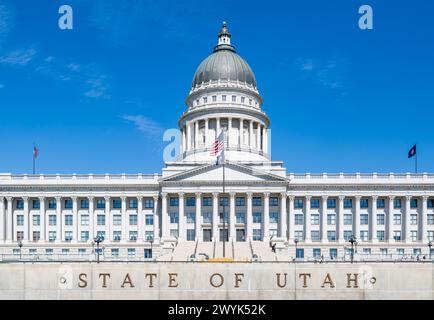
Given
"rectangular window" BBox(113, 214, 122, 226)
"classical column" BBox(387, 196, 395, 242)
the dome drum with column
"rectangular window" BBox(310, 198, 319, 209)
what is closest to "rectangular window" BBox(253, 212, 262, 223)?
"rectangular window" BBox(310, 198, 319, 209)

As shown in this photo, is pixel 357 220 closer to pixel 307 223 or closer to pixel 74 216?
pixel 307 223

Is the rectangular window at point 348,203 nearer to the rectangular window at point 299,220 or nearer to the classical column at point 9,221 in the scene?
the rectangular window at point 299,220

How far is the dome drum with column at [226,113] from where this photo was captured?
97.8 meters

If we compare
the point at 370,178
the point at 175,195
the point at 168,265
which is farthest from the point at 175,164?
the point at 168,265

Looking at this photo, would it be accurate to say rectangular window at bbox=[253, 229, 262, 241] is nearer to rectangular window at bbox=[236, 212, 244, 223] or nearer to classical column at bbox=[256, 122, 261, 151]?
rectangular window at bbox=[236, 212, 244, 223]

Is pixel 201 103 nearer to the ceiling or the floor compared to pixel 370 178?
nearer to the ceiling

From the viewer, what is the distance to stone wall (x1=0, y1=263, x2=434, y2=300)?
31.2 meters

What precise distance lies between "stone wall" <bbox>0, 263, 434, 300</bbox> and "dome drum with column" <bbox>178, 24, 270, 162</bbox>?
62.2 meters

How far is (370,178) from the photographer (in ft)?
273
